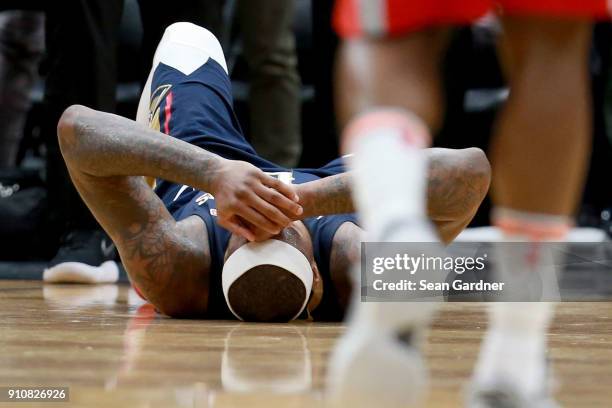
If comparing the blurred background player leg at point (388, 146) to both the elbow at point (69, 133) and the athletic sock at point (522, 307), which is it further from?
the elbow at point (69, 133)

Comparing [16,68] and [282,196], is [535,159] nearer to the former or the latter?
[282,196]

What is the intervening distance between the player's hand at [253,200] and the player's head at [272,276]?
0.12ft

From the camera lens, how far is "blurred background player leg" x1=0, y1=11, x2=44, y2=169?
3830mm

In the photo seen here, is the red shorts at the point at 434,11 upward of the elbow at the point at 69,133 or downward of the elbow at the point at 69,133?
upward

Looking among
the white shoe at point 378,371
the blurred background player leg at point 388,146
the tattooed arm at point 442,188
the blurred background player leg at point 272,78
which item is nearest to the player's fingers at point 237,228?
the tattooed arm at point 442,188

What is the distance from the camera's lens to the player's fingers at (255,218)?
1.93 meters

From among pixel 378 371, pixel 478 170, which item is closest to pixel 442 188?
pixel 478 170

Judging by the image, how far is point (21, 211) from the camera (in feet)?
12.2

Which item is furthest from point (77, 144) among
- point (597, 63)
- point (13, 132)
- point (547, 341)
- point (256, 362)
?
point (597, 63)

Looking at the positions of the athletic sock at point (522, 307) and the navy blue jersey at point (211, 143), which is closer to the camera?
the athletic sock at point (522, 307)

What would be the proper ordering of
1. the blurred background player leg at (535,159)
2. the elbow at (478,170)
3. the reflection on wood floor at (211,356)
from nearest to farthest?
the blurred background player leg at (535,159) → the reflection on wood floor at (211,356) → the elbow at (478,170)

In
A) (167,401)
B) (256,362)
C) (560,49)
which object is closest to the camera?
(560,49)

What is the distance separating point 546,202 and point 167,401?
46cm

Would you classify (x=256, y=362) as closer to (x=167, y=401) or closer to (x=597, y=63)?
(x=167, y=401)
